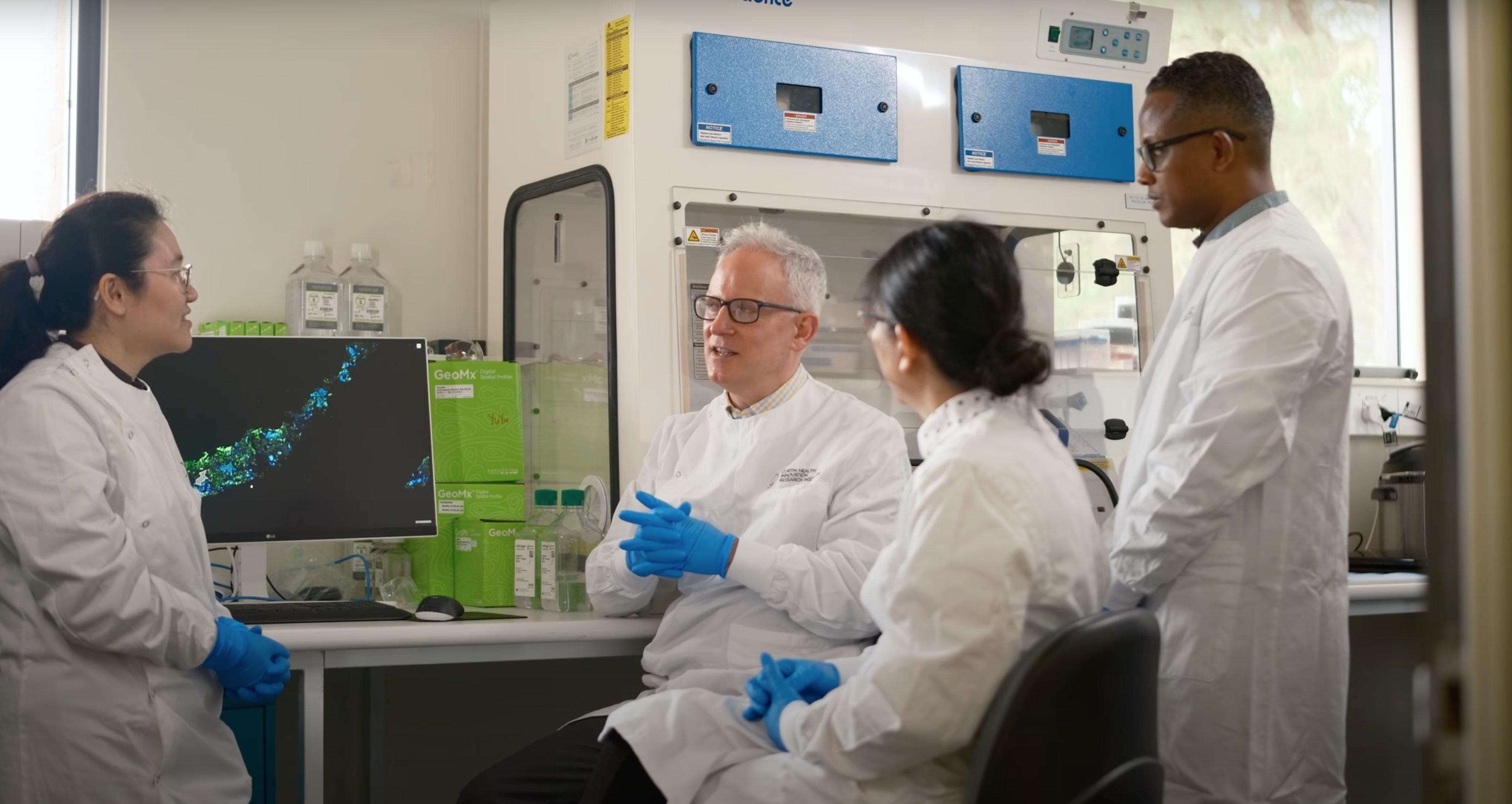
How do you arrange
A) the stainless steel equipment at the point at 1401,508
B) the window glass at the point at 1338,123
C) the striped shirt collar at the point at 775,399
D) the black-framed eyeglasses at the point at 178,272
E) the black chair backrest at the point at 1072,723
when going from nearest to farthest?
the black chair backrest at the point at 1072,723 → the black-framed eyeglasses at the point at 178,272 → the striped shirt collar at the point at 775,399 → the stainless steel equipment at the point at 1401,508 → the window glass at the point at 1338,123

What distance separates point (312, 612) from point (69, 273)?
27.2 inches

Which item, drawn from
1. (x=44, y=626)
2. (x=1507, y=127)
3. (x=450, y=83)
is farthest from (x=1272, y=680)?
(x=450, y=83)

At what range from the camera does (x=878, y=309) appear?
144 centimetres

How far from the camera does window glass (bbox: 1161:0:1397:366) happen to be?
12.0 feet

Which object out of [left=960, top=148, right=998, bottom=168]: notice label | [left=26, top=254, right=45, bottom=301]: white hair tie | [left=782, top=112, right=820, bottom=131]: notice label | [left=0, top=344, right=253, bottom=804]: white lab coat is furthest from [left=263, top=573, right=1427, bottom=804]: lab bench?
[left=960, top=148, right=998, bottom=168]: notice label

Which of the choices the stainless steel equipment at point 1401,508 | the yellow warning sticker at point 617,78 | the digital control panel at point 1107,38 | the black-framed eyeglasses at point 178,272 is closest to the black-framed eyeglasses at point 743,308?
the yellow warning sticker at point 617,78

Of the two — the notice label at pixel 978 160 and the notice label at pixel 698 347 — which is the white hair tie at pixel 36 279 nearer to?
the notice label at pixel 698 347

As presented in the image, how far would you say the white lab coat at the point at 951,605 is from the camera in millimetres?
1211

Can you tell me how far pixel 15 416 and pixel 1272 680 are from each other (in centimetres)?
179

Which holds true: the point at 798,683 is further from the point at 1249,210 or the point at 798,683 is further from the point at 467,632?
the point at 1249,210

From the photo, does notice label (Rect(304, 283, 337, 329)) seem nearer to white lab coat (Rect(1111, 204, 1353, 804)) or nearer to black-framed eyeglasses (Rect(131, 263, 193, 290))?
black-framed eyeglasses (Rect(131, 263, 193, 290))

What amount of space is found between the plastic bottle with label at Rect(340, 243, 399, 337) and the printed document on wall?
0.59 m

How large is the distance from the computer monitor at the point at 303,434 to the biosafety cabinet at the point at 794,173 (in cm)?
38

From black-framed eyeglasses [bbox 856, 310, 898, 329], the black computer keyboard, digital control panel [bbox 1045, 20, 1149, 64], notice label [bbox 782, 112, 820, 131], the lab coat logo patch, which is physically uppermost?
digital control panel [bbox 1045, 20, 1149, 64]
